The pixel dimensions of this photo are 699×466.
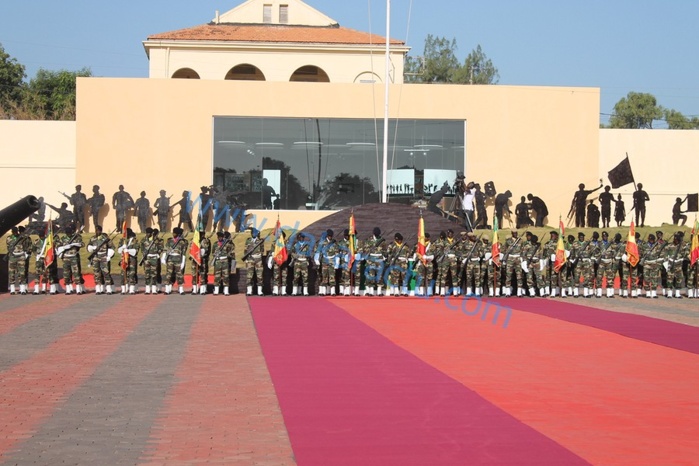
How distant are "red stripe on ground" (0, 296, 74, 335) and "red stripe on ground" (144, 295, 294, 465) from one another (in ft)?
13.4

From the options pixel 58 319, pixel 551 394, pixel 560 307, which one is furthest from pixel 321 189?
Result: pixel 551 394

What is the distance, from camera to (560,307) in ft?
69.8

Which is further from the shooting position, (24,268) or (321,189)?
(321,189)

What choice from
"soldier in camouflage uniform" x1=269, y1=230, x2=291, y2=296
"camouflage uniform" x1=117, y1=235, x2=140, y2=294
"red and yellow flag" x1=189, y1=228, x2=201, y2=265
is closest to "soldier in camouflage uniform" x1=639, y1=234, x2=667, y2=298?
"soldier in camouflage uniform" x1=269, y1=230, x2=291, y2=296

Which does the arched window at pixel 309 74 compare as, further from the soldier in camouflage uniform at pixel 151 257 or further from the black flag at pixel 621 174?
the soldier in camouflage uniform at pixel 151 257

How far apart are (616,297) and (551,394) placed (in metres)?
15.5

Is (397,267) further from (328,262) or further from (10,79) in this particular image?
(10,79)

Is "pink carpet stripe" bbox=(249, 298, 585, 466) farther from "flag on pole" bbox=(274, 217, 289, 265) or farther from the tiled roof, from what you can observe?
the tiled roof

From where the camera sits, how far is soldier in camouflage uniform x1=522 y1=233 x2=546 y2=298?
80.4 ft

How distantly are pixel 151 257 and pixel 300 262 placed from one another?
366 cm

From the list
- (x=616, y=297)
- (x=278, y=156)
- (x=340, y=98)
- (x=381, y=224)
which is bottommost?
(x=616, y=297)

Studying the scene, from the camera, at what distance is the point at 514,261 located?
2455cm

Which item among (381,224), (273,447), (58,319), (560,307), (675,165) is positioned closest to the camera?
(273,447)

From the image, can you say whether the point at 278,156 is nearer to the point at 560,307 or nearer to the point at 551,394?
the point at 560,307
